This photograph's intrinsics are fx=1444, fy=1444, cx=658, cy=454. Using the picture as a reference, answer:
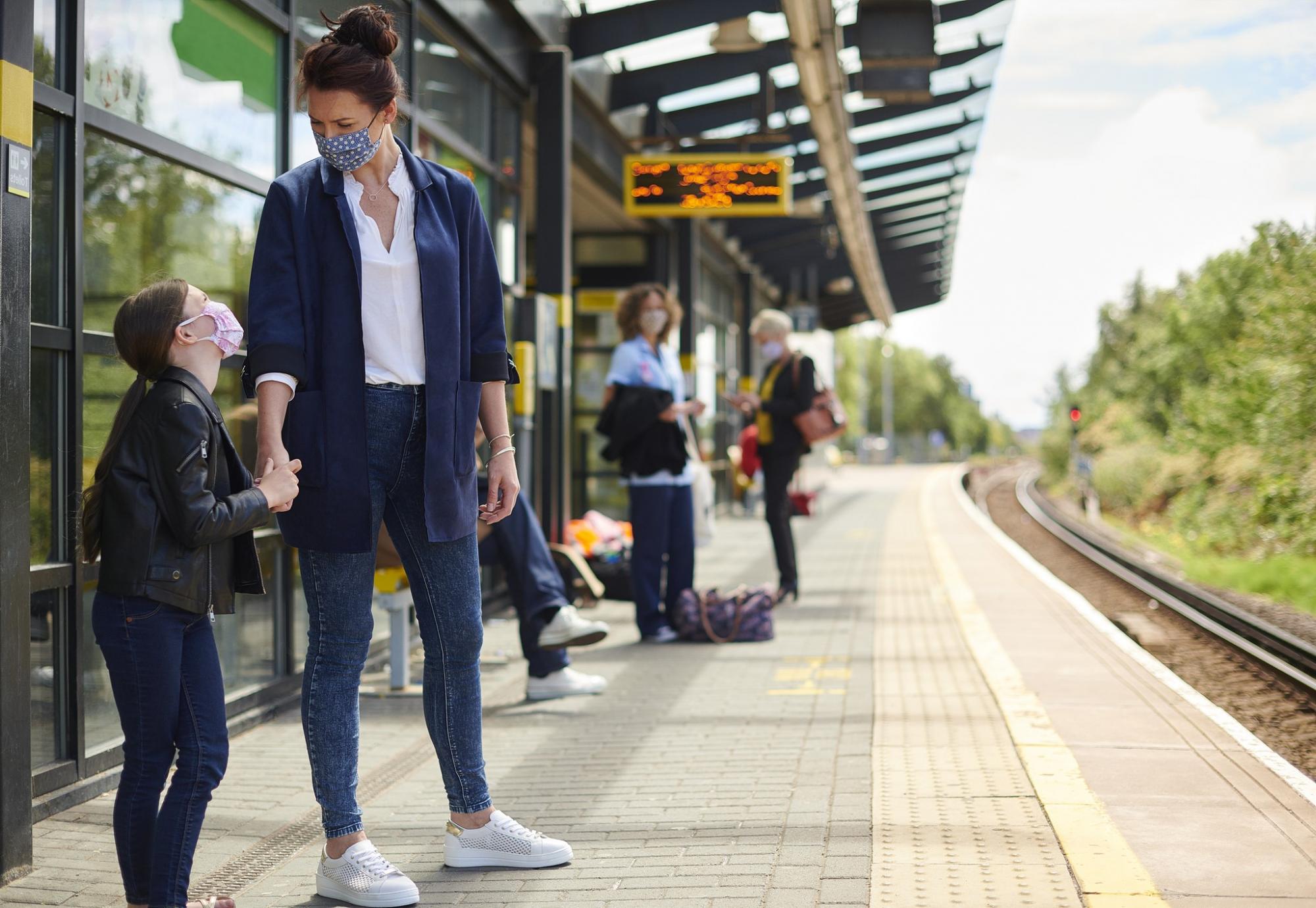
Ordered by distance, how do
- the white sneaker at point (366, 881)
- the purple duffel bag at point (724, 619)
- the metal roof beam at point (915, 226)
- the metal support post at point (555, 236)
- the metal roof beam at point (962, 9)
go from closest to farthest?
the white sneaker at point (366, 881), the purple duffel bag at point (724, 619), the metal support post at point (555, 236), the metal roof beam at point (962, 9), the metal roof beam at point (915, 226)

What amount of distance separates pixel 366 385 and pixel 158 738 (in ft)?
2.92

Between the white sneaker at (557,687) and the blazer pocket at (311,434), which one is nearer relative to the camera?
the blazer pocket at (311,434)

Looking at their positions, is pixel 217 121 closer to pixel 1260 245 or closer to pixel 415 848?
pixel 415 848

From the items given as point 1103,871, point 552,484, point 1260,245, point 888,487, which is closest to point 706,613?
point 552,484

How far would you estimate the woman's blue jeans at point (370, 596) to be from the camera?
3363mm

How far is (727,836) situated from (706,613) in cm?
397

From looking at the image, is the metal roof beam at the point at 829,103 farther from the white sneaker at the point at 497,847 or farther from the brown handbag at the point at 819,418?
the white sneaker at the point at 497,847

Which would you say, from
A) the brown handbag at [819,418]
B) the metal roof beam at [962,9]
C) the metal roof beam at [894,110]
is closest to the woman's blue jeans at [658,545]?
the brown handbag at [819,418]

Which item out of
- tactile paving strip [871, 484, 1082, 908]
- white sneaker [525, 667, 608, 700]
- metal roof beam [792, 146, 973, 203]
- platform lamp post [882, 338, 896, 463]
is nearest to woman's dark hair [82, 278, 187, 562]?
tactile paving strip [871, 484, 1082, 908]

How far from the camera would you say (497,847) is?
3.67m

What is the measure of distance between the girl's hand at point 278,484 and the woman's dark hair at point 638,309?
4571mm

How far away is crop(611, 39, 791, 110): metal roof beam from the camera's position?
12148 mm

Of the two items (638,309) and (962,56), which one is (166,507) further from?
(962,56)

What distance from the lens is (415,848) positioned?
3.94 m
